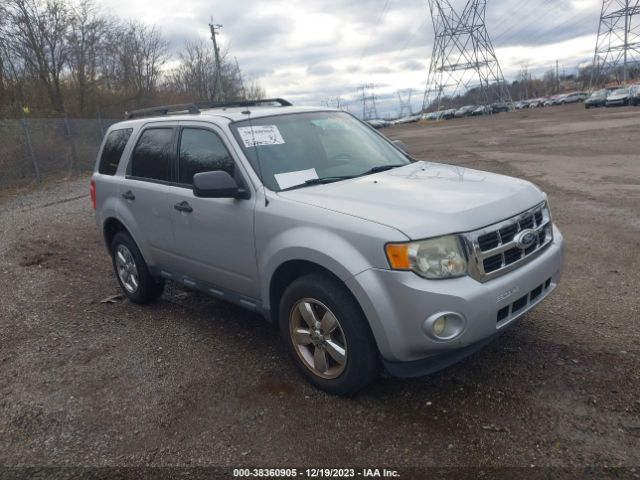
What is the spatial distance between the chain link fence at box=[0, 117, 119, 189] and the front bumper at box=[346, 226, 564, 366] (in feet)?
56.2

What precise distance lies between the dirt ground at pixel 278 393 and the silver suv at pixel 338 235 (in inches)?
14.4

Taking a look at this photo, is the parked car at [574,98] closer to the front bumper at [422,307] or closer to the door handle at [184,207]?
the door handle at [184,207]

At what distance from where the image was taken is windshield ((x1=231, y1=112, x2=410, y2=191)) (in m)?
3.88

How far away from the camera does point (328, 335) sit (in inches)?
131

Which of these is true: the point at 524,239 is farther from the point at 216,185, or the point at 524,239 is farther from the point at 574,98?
the point at 574,98

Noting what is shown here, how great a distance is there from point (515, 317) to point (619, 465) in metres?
0.92

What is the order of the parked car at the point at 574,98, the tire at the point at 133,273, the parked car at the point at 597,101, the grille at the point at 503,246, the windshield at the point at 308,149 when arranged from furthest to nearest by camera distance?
1. the parked car at the point at 574,98
2. the parked car at the point at 597,101
3. the tire at the point at 133,273
4. the windshield at the point at 308,149
5. the grille at the point at 503,246

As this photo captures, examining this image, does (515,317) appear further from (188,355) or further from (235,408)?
(188,355)

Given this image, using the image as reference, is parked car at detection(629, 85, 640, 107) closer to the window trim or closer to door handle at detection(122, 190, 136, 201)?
the window trim

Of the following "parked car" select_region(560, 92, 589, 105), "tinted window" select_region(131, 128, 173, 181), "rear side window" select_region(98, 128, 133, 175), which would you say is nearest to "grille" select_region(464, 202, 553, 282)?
"tinted window" select_region(131, 128, 173, 181)

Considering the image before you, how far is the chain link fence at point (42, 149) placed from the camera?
1675 centimetres

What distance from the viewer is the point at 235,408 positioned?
11.3ft

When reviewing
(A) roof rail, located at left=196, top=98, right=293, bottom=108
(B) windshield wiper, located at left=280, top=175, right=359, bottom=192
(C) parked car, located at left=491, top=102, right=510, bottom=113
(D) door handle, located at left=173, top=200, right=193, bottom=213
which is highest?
(C) parked car, located at left=491, top=102, right=510, bottom=113

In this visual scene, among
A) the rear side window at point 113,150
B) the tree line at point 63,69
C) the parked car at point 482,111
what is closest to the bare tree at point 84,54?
the tree line at point 63,69
